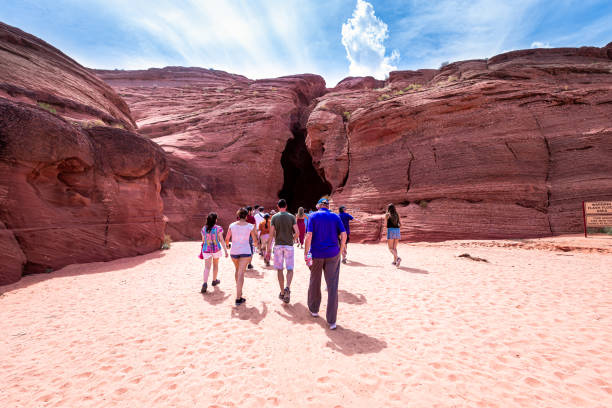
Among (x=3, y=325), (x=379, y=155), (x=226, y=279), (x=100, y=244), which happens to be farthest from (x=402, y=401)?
(x=379, y=155)

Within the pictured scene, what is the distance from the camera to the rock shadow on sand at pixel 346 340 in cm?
331

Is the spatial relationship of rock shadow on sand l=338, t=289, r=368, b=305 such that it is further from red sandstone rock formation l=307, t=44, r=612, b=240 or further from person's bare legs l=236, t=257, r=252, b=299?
red sandstone rock formation l=307, t=44, r=612, b=240

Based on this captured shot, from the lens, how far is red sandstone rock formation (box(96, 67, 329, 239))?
19000mm

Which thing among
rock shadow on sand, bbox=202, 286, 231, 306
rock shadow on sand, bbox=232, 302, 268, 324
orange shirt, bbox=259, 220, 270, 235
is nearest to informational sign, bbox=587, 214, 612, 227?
orange shirt, bbox=259, 220, 270, 235

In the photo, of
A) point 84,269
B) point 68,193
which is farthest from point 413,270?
point 68,193

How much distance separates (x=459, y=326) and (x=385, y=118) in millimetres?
15046

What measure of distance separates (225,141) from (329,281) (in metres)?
20.9

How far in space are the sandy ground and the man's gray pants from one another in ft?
0.92

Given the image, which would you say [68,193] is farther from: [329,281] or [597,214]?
[597,214]

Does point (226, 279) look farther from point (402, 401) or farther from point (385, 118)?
point (385, 118)

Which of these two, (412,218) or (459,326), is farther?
(412,218)

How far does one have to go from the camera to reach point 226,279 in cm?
700

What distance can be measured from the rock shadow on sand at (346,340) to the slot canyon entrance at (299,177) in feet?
69.1

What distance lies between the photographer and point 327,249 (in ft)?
13.2
